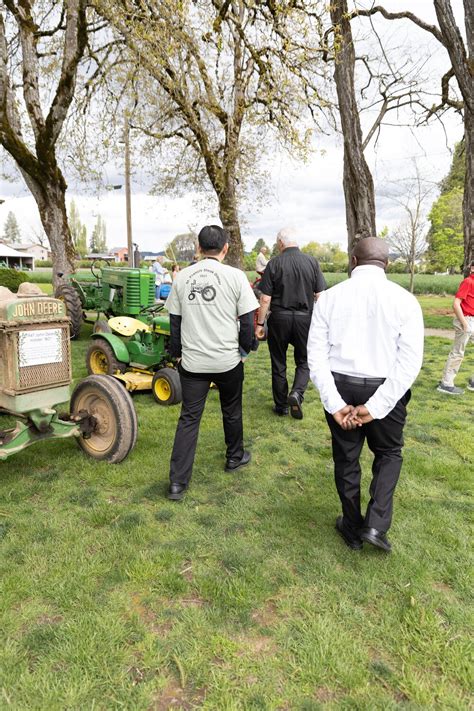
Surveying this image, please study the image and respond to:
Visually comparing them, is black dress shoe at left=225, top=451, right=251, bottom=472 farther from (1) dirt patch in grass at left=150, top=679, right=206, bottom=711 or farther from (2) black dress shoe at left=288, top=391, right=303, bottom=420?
(1) dirt patch in grass at left=150, top=679, right=206, bottom=711

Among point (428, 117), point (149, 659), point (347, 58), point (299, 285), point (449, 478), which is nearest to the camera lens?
point (149, 659)

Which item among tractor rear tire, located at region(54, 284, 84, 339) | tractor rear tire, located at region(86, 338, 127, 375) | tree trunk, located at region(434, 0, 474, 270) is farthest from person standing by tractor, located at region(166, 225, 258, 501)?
tree trunk, located at region(434, 0, 474, 270)

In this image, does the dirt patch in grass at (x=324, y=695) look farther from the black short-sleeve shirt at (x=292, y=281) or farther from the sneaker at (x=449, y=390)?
the sneaker at (x=449, y=390)

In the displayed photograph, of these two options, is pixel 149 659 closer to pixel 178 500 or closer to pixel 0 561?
pixel 0 561

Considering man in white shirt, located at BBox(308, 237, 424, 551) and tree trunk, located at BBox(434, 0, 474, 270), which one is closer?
man in white shirt, located at BBox(308, 237, 424, 551)

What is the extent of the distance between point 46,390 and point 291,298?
8.17 feet

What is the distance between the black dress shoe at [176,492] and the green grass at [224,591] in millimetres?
48

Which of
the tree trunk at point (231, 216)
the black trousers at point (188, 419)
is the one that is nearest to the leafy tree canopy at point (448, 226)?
the tree trunk at point (231, 216)

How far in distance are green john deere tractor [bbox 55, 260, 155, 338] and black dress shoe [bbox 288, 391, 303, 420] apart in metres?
3.42

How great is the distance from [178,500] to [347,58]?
29.5ft

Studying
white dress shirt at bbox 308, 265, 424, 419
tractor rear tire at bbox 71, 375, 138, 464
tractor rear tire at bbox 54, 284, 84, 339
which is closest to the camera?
white dress shirt at bbox 308, 265, 424, 419

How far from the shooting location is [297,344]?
487 cm

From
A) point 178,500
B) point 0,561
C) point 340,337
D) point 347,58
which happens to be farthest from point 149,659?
point 347,58

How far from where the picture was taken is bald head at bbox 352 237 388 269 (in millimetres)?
2402
